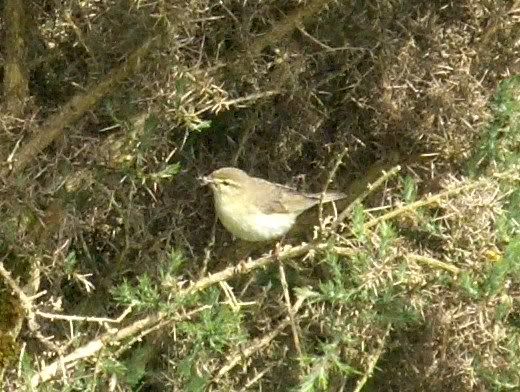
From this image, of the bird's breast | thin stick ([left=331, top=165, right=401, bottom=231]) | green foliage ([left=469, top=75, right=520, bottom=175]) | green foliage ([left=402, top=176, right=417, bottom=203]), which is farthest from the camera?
the bird's breast

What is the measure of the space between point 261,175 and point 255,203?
288 mm

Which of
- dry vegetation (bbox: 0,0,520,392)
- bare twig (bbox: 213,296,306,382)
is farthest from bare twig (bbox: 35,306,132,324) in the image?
bare twig (bbox: 213,296,306,382)

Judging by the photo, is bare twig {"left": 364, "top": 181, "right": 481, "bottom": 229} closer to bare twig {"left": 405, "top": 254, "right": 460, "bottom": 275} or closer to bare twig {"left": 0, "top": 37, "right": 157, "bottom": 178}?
bare twig {"left": 405, "top": 254, "right": 460, "bottom": 275}

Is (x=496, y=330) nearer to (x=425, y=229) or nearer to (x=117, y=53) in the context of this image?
(x=425, y=229)

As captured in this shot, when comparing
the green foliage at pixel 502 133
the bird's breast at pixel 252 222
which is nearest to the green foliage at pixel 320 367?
the bird's breast at pixel 252 222

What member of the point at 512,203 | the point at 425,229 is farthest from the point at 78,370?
the point at 512,203

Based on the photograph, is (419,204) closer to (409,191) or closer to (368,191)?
(409,191)

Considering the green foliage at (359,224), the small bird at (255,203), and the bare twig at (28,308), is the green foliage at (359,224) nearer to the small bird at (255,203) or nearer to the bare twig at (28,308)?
the small bird at (255,203)

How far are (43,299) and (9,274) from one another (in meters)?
0.36

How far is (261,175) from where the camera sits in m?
4.08

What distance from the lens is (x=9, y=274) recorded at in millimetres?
3371

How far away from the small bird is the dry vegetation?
0.09 meters

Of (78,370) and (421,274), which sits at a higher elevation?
(78,370)

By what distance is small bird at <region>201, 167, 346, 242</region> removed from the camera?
386cm
